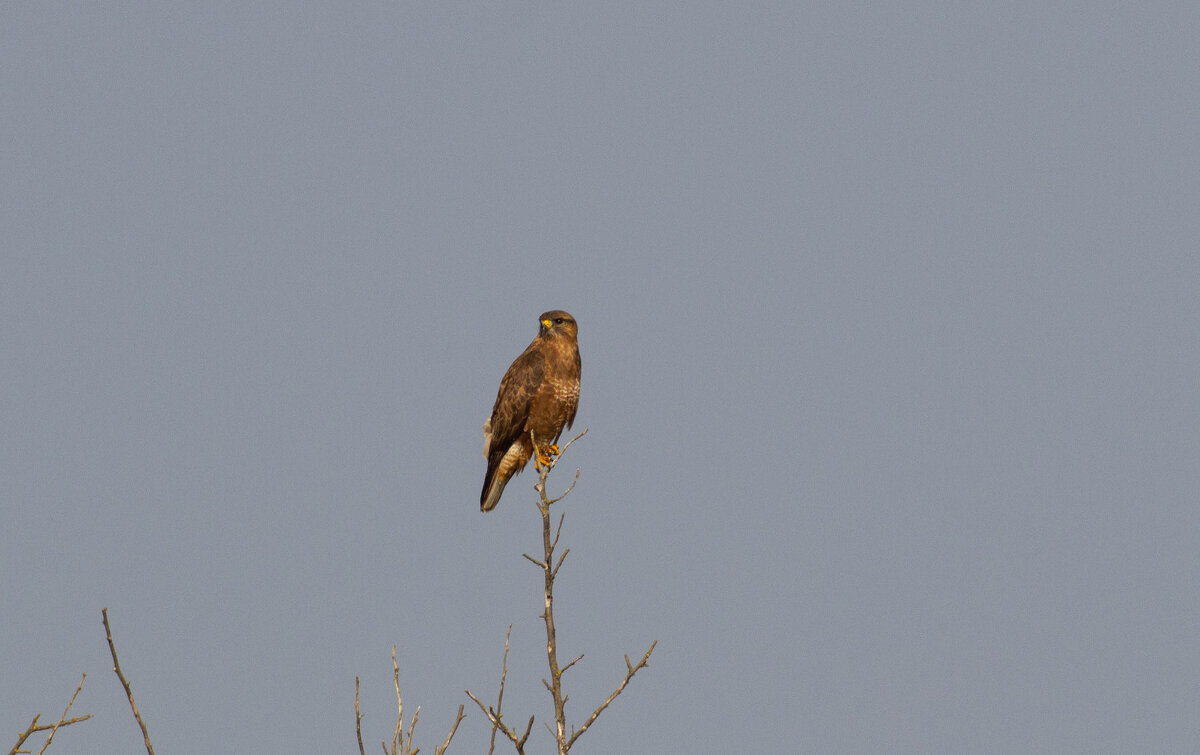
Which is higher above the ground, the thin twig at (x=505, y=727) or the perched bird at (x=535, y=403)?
the perched bird at (x=535, y=403)

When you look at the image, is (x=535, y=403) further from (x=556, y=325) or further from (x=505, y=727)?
(x=505, y=727)

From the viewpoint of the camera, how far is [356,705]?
419 centimetres

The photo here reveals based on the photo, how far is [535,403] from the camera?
483 inches

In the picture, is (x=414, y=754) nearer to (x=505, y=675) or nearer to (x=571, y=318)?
(x=505, y=675)

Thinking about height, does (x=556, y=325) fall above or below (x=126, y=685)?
above

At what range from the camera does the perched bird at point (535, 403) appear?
1228 cm

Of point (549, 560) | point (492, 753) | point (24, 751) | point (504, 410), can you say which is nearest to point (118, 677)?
point (24, 751)

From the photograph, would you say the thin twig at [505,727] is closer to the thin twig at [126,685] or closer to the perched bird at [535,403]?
the thin twig at [126,685]

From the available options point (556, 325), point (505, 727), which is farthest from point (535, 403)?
point (505, 727)

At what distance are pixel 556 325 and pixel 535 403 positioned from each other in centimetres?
87

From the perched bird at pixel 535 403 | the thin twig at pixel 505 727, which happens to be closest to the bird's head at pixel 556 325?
the perched bird at pixel 535 403

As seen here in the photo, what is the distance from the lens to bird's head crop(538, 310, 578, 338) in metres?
12.6

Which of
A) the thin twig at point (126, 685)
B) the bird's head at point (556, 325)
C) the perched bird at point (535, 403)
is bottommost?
the thin twig at point (126, 685)

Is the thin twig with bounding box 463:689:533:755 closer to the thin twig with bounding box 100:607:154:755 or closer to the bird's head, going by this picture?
the thin twig with bounding box 100:607:154:755
